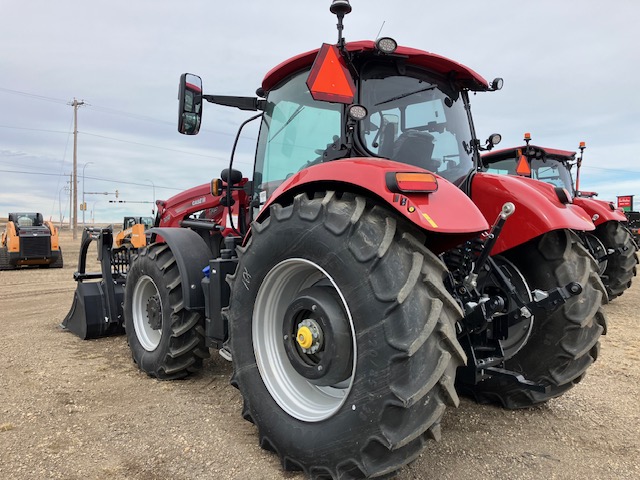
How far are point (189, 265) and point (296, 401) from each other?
1.58m

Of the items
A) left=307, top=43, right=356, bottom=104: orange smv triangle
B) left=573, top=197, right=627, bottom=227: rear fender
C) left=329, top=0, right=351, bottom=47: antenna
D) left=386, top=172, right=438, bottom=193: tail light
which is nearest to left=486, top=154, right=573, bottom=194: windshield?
left=573, top=197, right=627, bottom=227: rear fender

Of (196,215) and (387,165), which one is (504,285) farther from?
(196,215)

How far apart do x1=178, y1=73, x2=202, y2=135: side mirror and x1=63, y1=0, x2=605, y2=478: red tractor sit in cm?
1

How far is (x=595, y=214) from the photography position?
739 cm

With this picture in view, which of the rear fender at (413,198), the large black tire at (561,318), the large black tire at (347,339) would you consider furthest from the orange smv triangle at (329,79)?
the large black tire at (561,318)

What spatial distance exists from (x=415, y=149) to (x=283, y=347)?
1408mm

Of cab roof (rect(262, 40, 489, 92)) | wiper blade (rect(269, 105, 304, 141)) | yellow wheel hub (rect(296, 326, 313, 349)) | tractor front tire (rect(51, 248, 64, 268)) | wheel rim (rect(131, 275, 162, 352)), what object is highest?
cab roof (rect(262, 40, 489, 92))

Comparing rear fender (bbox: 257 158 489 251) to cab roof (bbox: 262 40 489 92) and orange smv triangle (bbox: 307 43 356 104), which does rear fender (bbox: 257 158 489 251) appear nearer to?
orange smv triangle (bbox: 307 43 356 104)

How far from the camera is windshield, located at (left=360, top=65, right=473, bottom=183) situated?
2.88 meters

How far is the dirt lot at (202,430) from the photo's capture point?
2.54 meters

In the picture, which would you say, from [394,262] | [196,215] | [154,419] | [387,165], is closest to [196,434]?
[154,419]

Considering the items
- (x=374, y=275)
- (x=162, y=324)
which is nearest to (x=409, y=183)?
(x=374, y=275)

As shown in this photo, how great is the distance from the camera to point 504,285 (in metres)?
2.83

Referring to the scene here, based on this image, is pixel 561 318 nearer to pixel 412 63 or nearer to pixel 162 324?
pixel 412 63
